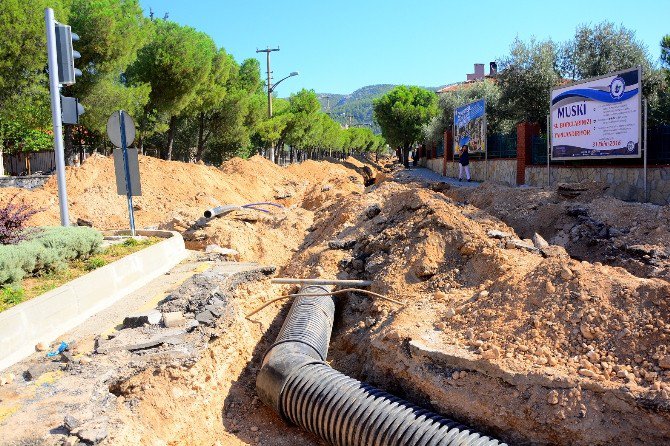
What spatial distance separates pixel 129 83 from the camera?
85.5 ft

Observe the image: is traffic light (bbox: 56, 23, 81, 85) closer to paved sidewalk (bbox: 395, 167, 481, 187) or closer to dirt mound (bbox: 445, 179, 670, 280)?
dirt mound (bbox: 445, 179, 670, 280)

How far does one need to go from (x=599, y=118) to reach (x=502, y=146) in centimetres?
749

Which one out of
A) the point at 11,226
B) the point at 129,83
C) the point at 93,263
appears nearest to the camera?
the point at 93,263

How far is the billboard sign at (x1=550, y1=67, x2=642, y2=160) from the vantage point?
1316 centimetres

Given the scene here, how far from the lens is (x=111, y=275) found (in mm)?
7059

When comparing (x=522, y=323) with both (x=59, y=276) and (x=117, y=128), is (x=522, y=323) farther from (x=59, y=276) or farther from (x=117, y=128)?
(x=117, y=128)

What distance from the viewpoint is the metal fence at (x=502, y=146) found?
67.7 ft

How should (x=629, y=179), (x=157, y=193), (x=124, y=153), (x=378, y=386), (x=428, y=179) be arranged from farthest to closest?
(x=428, y=179) < (x=157, y=193) < (x=629, y=179) < (x=124, y=153) < (x=378, y=386)

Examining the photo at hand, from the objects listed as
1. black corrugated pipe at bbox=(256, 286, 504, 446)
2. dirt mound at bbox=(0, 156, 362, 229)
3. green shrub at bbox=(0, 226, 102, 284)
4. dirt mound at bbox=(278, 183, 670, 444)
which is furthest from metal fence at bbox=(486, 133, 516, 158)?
black corrugated pipe at bbox=(256, 286, 504, 446)

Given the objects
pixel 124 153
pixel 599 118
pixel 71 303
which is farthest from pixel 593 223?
pixel 71 303

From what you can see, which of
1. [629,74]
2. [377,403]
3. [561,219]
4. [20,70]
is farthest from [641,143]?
[20,70]

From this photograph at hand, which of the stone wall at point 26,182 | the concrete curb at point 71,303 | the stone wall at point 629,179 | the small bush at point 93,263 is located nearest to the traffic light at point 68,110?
the concrete curb at point 71,303

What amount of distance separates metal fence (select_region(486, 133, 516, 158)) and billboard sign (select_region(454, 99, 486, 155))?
0.91ft

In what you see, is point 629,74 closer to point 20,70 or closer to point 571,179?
point 571,179
